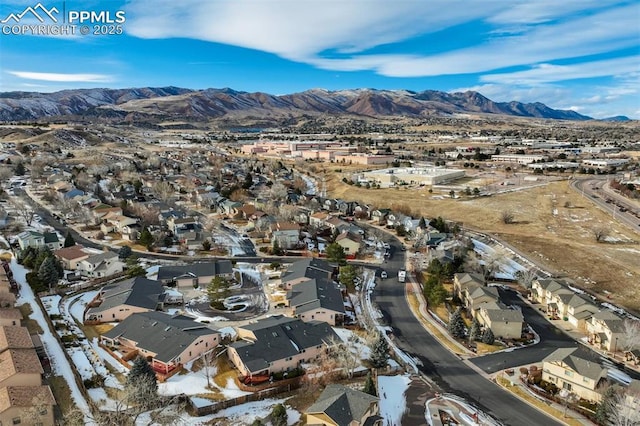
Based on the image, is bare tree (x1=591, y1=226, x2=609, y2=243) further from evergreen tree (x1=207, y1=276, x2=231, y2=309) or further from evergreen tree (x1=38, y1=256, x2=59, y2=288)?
evergreen tree (x1=38, y1=256, x2=59, y2=288)

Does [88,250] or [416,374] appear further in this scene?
[88,250]

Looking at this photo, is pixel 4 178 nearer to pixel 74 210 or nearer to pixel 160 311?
pixel 74 210

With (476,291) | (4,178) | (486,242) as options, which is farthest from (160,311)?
(4,178)

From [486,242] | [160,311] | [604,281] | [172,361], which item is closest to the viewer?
[172,361]

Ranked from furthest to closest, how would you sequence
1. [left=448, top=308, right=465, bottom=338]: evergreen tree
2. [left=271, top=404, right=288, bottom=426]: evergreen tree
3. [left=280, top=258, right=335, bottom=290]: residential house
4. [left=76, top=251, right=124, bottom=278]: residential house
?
[left=76, top=251, right=124, bottom=278]: residential house, [left=280, top=258, right=335, bottom=290]: residential house, [left=448, top=308, right=465, bottom=338]: evergreen tree, [left=271, top=404, right=288, bottom=426]: evergreen tree

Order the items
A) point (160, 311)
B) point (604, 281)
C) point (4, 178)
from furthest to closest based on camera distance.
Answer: point (4, 178)
point (604, 281)
point (160, 311)

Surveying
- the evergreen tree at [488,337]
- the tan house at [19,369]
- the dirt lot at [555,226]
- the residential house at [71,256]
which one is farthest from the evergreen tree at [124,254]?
the dirt lot at [555,226]

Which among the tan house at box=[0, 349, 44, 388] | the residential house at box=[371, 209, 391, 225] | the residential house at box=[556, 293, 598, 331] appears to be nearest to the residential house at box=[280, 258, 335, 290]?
the tan house at box=[0, 349, 44, 388]

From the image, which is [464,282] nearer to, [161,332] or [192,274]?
[192,274]
